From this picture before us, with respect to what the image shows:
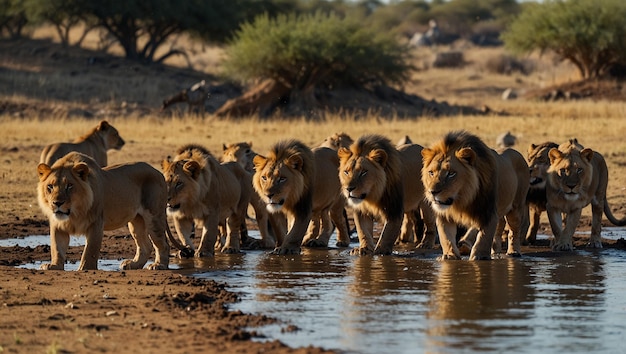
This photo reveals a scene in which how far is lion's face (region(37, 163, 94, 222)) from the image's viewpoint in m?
8.13

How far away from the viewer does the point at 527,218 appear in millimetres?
10836

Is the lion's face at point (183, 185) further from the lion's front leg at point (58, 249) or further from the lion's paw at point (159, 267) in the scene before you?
the lion's front leg at point (58, 249)

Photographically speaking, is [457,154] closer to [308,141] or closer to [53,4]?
[308,141]

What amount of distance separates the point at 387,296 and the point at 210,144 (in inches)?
430

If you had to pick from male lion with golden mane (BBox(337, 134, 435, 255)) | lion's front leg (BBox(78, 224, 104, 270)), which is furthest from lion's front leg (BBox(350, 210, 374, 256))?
lion's front leg (BBox(78, 224, 104, 270))

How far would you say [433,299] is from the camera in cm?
737

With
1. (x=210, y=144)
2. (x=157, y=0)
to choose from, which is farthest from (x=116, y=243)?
(x=157, y=0)

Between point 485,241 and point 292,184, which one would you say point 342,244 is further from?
point 485,241

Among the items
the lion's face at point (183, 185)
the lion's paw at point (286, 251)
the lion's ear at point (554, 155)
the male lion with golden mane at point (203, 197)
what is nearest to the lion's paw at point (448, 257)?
the lion's paw at point (286, 251)

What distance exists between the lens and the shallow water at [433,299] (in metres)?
6.10

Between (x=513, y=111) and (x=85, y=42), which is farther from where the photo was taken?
(x=85, y=42)

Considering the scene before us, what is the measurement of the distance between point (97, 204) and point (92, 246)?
1.01 feet

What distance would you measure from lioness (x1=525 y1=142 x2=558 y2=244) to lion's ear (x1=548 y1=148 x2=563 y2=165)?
0.22 meters

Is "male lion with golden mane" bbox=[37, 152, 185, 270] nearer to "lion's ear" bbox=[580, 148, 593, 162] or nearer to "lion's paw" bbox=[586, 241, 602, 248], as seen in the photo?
"lion's ear" bbox=[580, 148, 593, 162]
